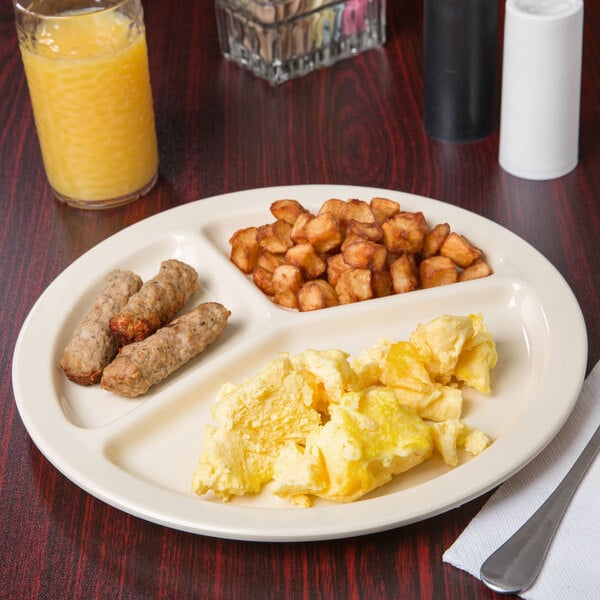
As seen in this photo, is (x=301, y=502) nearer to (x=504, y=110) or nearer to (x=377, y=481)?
(x=377, y=481)

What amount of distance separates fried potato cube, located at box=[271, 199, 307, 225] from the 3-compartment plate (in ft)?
0.22

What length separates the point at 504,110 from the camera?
2234 mm

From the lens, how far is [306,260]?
1.91 m

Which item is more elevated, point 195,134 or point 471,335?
point 471,335

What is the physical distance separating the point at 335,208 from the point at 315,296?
0.23m

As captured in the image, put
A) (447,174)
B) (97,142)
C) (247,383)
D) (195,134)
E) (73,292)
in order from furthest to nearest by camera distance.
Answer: (195,134) < (447,174) < (97,142) < (73,292) < (247,383)

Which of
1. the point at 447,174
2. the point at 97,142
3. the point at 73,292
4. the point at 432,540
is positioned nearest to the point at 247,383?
the point at 432,540

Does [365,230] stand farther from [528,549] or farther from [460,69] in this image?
[528,549]

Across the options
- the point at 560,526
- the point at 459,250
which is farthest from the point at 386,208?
the point at 560,526

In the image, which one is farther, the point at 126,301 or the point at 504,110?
the point at 504,110

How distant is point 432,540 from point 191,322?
1.84ft

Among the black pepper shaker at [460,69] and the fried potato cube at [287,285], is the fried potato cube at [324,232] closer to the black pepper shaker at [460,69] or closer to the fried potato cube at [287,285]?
the fried potato cube at [287,285]

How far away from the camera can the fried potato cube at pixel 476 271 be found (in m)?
1.91

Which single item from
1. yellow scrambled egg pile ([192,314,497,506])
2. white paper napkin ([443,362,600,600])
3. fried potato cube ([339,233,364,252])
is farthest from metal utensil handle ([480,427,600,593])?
fried potato cube ([339,233,364,252])
